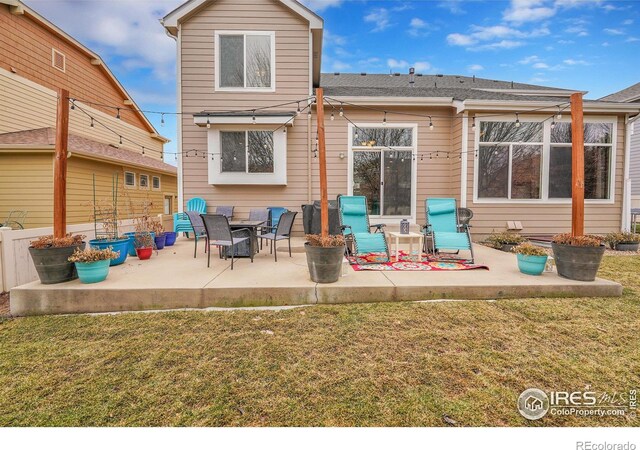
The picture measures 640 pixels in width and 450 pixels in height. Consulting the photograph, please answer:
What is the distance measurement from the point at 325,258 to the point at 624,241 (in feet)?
25.4

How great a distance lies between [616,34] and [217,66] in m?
12.2

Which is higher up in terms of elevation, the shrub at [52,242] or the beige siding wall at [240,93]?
the beige siding wall at [240,93]

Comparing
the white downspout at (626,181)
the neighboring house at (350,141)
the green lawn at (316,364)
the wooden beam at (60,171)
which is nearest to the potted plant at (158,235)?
the neighboring house at (350,141)

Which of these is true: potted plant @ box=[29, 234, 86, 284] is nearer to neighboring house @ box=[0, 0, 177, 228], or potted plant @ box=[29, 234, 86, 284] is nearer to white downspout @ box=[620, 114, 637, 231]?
neighboring house @ box=[0, 0, 177, 228]

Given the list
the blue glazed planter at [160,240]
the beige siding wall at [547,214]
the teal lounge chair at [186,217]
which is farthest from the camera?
the beige siding wall at [547,214]

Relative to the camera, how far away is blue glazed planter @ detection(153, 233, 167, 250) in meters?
6.06

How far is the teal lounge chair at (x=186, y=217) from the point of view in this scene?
7426 mm

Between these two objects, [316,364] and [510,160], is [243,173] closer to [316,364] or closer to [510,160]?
[316,364]

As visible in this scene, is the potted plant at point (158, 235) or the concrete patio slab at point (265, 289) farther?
the potted plant at point (158, 235)

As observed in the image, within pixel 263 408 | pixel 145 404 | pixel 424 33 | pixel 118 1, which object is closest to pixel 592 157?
pixel 424 33

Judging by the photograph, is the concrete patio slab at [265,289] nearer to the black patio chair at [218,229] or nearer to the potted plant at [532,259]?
the potted plant at [532,259]

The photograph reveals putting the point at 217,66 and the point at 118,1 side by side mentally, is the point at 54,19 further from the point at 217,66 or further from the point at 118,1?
the point at 217,66

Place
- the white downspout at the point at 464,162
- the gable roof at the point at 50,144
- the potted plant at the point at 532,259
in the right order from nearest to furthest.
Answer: the potted plant at the point at 532,259
the white downspout at the point at 464,162
the gable roof at the point at 50,144

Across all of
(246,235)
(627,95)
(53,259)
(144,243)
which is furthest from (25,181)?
(627,95)
